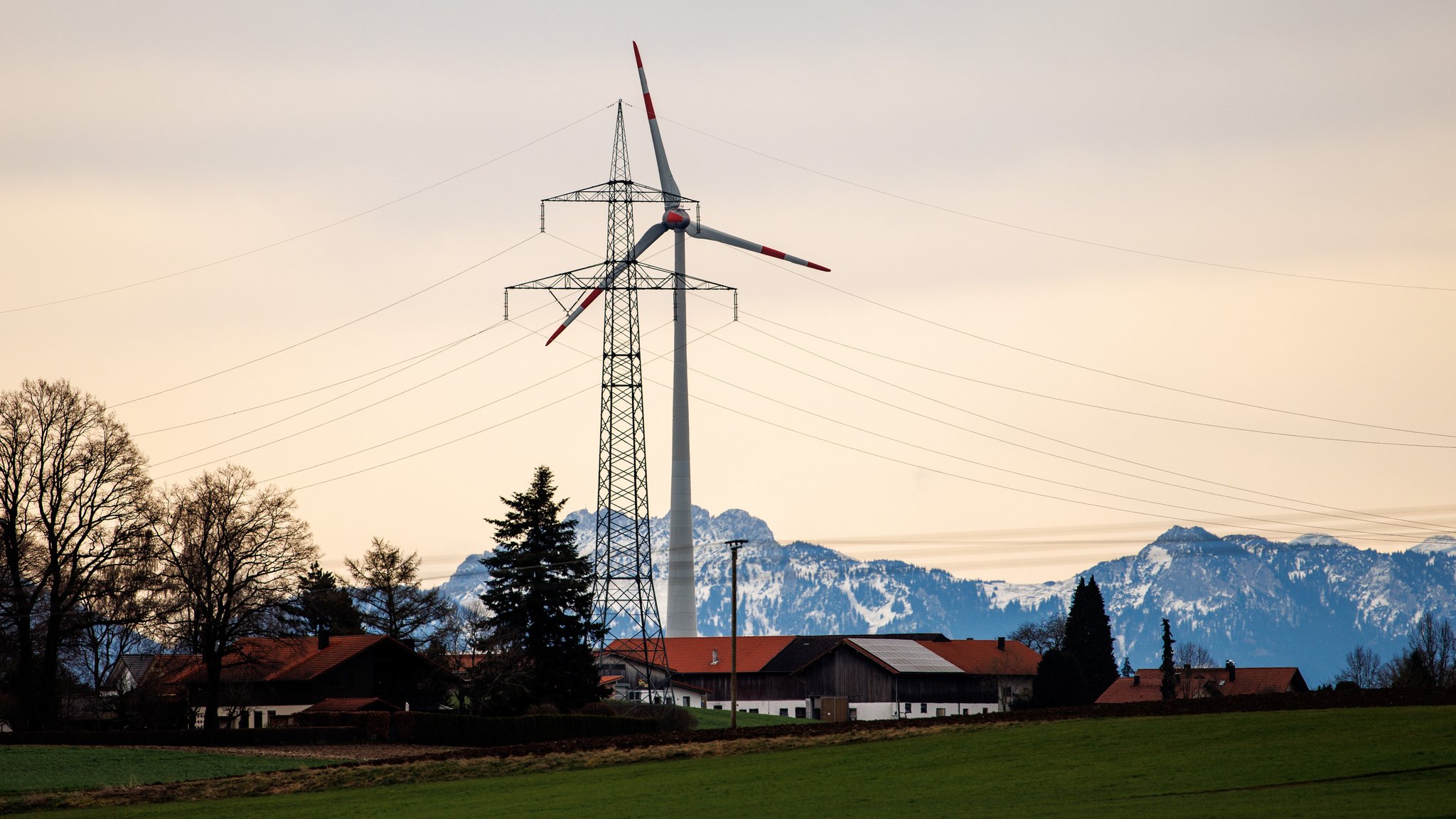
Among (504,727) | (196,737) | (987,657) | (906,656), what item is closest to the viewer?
(196,737)

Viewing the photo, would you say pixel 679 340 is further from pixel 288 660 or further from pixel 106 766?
pixel 106 766

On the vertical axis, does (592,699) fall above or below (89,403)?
below

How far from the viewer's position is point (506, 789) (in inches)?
1880

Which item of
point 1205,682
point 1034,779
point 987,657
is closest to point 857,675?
point 987,657

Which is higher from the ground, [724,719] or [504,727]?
[504,727]

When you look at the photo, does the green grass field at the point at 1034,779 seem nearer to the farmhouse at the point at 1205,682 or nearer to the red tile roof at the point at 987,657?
the farmhouse at the point at 1205,682

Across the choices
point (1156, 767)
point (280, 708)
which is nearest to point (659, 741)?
point (1156, 767)

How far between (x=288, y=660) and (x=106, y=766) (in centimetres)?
3576

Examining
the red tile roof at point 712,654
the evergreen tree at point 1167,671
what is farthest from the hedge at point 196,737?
the red tile roof at point 712,654

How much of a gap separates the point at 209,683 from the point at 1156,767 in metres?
54.3

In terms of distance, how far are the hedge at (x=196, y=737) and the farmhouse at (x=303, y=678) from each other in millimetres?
14025

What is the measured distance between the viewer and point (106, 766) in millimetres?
58000

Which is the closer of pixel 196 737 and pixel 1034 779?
pixel 1034 779

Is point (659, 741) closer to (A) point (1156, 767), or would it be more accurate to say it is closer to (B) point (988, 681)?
(A) point (1156, 767)
